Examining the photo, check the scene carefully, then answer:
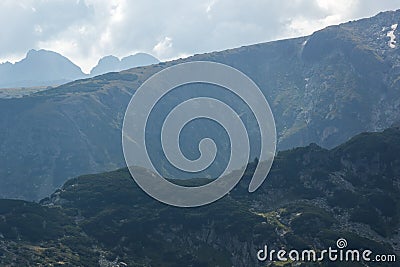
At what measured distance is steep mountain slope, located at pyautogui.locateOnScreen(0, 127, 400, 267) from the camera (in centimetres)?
11006

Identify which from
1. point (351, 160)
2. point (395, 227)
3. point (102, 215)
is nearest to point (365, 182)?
point (351, 160)

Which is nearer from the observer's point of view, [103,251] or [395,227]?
[103,251]

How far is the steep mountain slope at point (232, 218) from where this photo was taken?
361ft

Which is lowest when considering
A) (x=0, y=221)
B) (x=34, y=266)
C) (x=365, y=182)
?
(x=34, y=266)

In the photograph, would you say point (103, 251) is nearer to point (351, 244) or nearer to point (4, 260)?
point (4, 260)

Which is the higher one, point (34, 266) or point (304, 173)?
point (304, 173)

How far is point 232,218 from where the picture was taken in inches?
5039

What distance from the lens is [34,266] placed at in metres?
90.6

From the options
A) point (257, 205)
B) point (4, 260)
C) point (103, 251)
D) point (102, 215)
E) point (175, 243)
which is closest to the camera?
point (4, 260)

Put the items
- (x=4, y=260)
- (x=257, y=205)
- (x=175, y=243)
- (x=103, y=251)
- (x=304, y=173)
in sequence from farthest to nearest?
(x=304, y=173)
(x=257, y=205)
(x=175, y=243)
(x=103, y=251)
(x=4, y=260)

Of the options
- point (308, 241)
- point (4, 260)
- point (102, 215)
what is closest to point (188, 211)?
point (102, 215)

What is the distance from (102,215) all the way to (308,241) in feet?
184

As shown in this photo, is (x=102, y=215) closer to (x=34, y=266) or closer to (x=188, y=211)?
(x=188, y=211)

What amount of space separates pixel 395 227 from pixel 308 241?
91.7ft
